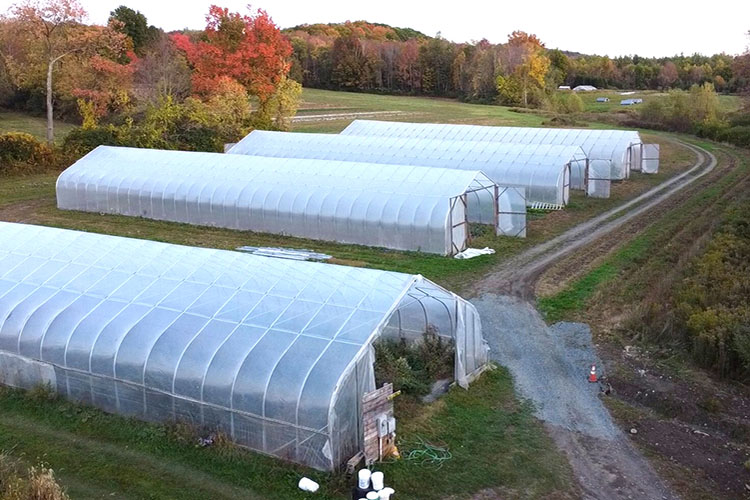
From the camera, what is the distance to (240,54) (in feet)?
173

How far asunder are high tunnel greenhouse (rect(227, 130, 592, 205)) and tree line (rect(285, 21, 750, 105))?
55.0 m

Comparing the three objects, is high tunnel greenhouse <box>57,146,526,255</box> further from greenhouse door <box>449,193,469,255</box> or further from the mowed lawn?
the mowed lawn

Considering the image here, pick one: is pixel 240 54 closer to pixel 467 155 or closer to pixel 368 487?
pixel 467 155

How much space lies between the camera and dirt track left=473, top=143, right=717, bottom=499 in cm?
1253

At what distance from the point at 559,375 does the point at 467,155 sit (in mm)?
24824

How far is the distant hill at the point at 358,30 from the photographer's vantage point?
143 meters

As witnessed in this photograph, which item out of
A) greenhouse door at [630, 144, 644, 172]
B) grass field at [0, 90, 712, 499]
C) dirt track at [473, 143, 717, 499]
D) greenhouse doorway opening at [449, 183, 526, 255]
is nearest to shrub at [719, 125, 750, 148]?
greenhouse door at [630, 144, 644, 172]

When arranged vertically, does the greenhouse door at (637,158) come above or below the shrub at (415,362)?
above

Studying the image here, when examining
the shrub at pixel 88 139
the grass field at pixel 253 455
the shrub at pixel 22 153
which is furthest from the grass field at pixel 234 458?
the shrub at pixel 88 139

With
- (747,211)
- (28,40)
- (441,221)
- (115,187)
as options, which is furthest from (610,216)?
(28,40)

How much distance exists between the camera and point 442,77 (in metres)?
108

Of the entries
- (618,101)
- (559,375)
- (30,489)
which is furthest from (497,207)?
(618,101)

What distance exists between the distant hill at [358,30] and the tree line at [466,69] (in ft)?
78.6

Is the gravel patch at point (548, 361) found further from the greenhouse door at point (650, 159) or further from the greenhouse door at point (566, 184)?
the greenhouse door at point (650, 159)
